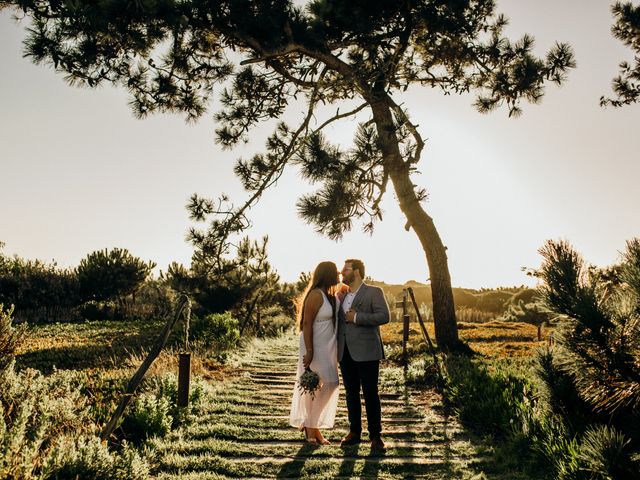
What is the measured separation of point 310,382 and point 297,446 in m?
0.79

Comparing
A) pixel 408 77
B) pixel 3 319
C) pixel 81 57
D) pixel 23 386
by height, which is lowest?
pixel 23 386

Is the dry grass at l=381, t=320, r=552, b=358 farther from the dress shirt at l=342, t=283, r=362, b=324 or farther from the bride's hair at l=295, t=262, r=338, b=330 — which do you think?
the bride's hair at l=295, t=262, r=338, b=330

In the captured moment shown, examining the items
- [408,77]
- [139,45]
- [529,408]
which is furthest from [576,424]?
[408,77]

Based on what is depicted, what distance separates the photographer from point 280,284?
2078 cm

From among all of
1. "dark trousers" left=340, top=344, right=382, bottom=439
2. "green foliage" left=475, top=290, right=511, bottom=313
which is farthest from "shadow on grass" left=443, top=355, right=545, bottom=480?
"green foliage" left=475, top=290, right=511, bottom=313

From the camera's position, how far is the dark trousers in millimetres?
5242

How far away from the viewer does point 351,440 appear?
539 centimetres

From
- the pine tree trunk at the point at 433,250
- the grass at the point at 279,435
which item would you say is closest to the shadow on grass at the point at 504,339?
the grass at the point at 279,435

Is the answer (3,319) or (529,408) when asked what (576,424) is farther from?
(3,319)

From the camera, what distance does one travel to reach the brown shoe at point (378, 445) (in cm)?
519

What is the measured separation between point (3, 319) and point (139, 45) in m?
5.15

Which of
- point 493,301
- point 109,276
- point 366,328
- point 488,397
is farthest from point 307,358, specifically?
point 493,301

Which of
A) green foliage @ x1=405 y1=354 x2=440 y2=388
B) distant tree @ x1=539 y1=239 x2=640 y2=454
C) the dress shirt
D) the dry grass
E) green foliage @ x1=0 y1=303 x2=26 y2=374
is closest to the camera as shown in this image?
distant tree @ x1=539 y1=239 x2=640 y2=454

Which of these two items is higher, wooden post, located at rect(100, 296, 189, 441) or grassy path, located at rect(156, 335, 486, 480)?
wooden post, located at rect(100, 296, 189, 441)
